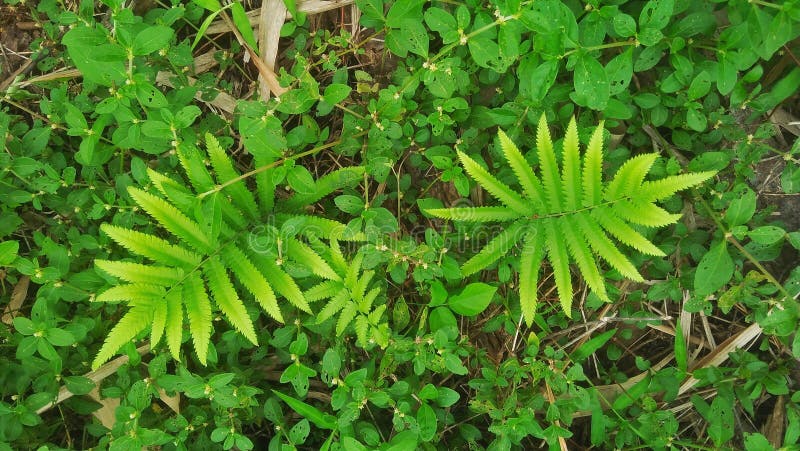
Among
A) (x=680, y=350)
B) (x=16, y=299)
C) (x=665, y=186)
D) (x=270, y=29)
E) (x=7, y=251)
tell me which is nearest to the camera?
(x=665, y=186)

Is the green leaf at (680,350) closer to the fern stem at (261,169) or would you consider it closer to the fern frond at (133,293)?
the fern stem at (261,169)

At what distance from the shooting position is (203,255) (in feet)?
12.0

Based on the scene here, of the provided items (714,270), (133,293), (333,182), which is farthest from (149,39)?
(714,270)

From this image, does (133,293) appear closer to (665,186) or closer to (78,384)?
(78,384)

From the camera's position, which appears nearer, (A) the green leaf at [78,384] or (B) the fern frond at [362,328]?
(B) the fern frond at [362,328]

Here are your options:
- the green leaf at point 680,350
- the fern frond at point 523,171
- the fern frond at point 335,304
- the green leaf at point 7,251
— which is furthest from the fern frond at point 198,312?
the green leaf at point 680,350

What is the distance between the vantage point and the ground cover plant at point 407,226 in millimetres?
3432

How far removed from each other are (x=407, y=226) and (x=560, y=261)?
1203 mm

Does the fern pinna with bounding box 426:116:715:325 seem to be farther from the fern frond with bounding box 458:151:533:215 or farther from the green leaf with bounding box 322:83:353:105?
the green leaf with bounding box 322:83:353:105

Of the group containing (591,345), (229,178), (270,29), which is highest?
(270,29)

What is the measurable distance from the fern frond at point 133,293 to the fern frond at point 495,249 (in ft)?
5.78

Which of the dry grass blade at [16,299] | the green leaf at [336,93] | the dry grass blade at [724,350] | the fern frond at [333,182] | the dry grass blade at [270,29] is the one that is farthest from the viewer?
the dry grass blade at [16,299]

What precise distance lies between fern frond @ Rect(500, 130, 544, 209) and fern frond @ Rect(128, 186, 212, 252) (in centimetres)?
180

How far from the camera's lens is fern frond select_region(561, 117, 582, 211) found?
336cm
